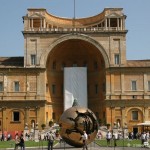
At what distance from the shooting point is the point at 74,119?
3259 centimetres

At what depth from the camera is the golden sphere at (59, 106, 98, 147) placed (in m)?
32.1

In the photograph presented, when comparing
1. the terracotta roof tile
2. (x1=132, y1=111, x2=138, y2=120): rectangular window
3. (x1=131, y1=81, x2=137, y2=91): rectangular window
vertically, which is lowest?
(x1=132, y1=111, x2=138, y2=120): rectangular window

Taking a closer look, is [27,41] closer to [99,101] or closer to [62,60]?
[62,60]

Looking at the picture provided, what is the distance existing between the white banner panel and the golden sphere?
33.3m

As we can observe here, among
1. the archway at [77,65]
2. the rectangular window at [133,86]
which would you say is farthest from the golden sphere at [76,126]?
A: the archway at [77,65]

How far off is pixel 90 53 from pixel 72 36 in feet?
21.1

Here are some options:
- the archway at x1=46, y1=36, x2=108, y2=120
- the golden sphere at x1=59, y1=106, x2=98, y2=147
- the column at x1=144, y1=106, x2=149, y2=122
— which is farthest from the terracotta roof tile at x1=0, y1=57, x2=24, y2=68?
the golden sphere at x1=59, y1=106, x2=98, y2=147

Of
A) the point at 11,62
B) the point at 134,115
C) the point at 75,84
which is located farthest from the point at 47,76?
the point at 134,115

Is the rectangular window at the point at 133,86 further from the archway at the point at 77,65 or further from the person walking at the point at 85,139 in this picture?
the person walking at the point at 85,139

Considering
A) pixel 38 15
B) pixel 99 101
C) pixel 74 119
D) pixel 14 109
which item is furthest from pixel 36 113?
pixel 74 119

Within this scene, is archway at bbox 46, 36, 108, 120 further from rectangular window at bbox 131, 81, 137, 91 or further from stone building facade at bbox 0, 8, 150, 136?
rectangular window at bbox 131, 81, 137, 91

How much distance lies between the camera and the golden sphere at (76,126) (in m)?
32.1

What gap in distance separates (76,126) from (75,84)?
35.3 meters

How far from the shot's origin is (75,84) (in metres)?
67.4
